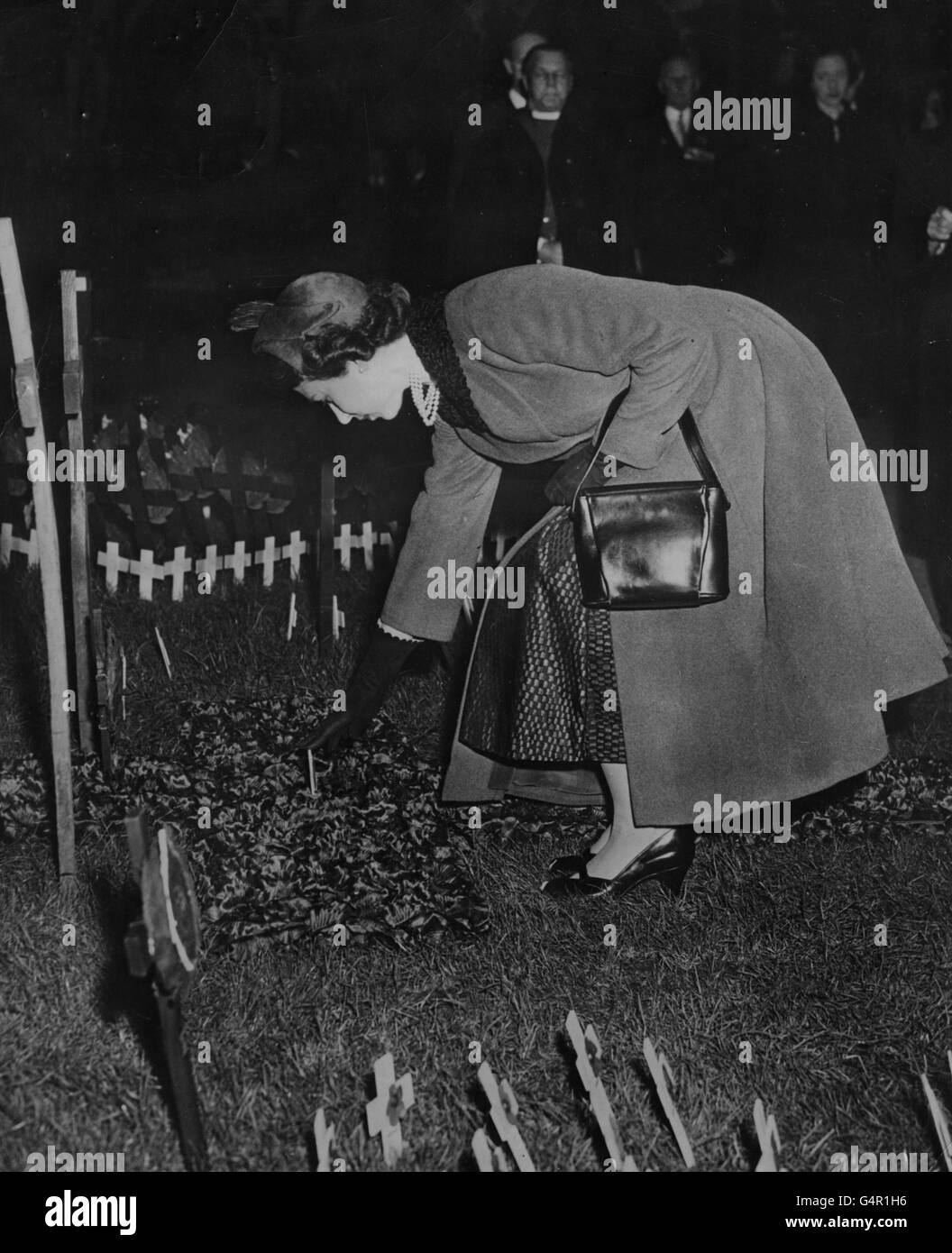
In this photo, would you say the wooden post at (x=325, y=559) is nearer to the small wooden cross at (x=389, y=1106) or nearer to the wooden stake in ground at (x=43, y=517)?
the wooden stake in ground at (x=43, y=517)

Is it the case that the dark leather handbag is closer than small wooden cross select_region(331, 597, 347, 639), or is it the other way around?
the dark leather handbag

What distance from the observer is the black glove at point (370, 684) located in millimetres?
4105

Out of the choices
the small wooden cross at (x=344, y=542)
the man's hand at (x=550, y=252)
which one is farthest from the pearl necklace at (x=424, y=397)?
the small wooden cross at (x=344, y=542)

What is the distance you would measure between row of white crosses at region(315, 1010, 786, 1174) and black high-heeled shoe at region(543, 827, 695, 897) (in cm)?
98

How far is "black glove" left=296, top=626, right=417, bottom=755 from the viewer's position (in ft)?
13.5

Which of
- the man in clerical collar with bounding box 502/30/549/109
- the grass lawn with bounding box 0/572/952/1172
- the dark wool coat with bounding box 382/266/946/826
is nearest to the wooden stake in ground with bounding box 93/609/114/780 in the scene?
the grass lawn with bounding box 0/572/952/1172

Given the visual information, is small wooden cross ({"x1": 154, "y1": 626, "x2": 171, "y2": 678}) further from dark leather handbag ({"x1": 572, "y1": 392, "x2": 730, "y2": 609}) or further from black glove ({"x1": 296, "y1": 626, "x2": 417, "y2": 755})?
dark leather handbag ({"x1": 572, "y1": 392, "x2": 730, "y2": 609})

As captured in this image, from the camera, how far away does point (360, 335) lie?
350 centimetres

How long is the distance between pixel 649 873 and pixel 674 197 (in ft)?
9.76

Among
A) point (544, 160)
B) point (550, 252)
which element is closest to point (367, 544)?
point (550, 252)

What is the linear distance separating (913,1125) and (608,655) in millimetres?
1461

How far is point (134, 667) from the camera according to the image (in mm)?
5133

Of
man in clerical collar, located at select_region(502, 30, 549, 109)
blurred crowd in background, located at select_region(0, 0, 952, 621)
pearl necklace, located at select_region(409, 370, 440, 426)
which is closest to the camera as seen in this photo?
pearl necklace, located at select_region(409, 370, 440, 426)
